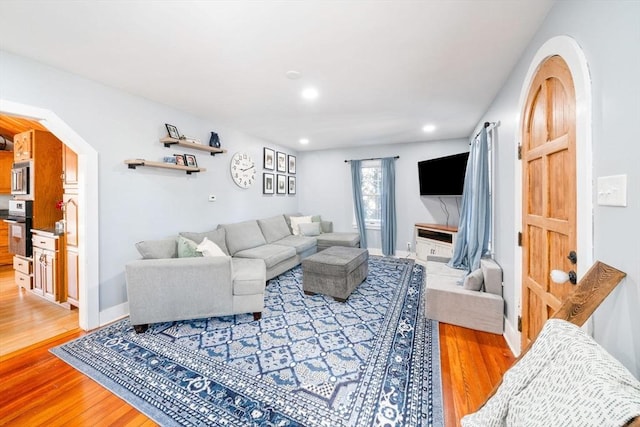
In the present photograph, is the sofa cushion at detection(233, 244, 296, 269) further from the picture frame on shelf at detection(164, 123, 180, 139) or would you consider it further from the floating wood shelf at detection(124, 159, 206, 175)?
the picture frame on shelf at detection(164, 123, 180, 139)

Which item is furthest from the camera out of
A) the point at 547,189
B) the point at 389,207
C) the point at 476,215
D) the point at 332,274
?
the point at 389,207

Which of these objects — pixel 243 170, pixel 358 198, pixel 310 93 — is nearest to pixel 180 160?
pixel 243 170

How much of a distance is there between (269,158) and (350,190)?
1938 millimetres

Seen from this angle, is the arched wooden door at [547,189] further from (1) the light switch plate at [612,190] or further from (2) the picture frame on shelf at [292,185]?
(2) the picture frame on shelf at [292,185]

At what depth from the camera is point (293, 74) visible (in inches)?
89.1

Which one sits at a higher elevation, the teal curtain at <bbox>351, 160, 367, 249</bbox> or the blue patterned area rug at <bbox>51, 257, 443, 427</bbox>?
the teal curtain at <bbox>351, 160, 367, 249</bbox>

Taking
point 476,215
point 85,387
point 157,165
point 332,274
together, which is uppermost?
point 157,165

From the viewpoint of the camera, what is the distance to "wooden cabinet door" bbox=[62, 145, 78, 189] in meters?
2.67

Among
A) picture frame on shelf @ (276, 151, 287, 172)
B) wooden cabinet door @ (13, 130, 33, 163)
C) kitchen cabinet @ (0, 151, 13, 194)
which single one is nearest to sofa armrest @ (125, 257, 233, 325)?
wooden cabinet door @ (13, 130, 33, 163)

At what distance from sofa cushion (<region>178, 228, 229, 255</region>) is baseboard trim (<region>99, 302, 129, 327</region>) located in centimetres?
95

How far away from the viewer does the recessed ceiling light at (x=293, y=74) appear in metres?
2.23

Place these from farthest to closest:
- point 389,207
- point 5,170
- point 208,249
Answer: point 389,207 → point 5,170 → point 208,249

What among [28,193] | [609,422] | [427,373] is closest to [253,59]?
[609,422]

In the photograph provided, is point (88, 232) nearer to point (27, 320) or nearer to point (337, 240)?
point (27, 320)
